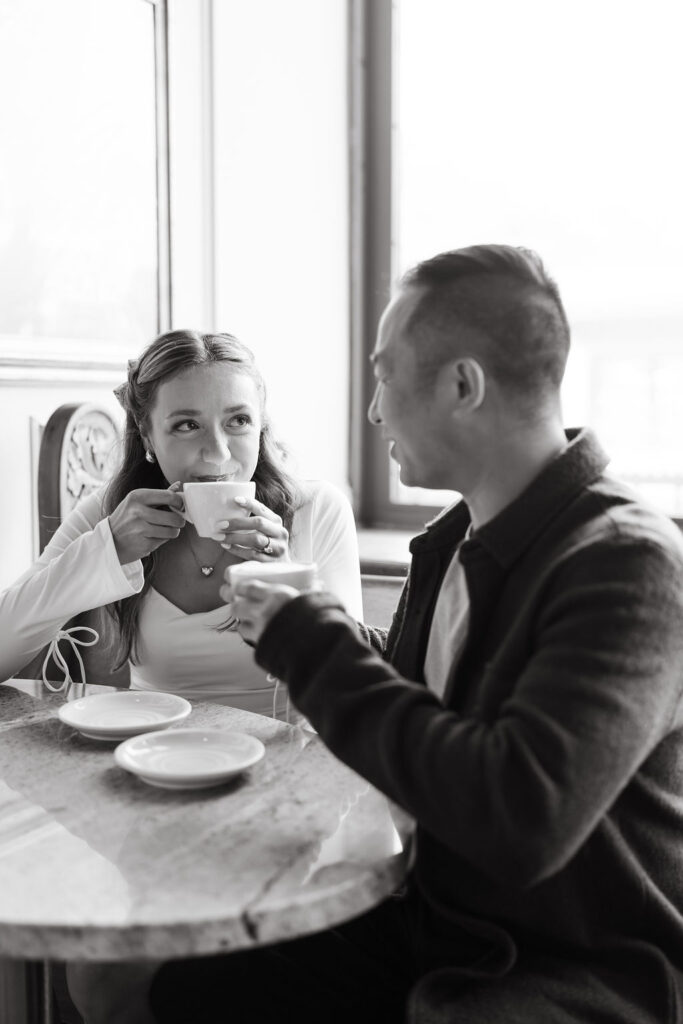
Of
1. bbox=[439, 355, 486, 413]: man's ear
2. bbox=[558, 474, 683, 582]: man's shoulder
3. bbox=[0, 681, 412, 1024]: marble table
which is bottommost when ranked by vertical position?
bbox=[0, 681, 412, 1024]: marble table

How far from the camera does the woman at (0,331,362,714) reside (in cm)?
177

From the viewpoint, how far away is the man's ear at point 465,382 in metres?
1.16

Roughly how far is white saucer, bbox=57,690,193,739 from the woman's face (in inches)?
19.2

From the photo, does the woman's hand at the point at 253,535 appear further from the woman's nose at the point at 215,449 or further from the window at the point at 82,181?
the window at the point at 82,181

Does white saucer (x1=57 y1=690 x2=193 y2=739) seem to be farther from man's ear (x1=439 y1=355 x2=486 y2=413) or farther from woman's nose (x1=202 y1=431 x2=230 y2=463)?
man's ear (x1=439 y1=355 x2=486 y2=413)

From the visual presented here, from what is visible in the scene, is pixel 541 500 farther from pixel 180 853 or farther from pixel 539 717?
pixel 180 853

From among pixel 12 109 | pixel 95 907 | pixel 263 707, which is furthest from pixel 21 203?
pixel 95 907

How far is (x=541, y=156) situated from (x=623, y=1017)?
2958 mm

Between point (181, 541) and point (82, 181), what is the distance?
45.6 inches

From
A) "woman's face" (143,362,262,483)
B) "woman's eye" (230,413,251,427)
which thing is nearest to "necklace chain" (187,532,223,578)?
"woman's face" (143,362,262,483)

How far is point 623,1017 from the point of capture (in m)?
1.07

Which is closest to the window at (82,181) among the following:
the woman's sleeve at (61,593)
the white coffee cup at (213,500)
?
the woman's sleeve at (61,593)

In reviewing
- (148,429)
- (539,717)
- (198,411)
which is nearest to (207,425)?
(198,411)

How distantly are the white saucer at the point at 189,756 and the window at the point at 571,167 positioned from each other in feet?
7.27
